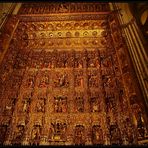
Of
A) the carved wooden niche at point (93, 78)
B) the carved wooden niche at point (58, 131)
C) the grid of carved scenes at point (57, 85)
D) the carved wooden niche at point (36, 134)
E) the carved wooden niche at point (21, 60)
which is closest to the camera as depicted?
the carved wooden niche at point (36, 134)

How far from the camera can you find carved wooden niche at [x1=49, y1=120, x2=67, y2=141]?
6156 millimetres

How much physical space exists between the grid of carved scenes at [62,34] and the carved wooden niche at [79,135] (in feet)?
12.1

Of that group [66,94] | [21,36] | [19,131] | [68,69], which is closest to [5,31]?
[21,36]

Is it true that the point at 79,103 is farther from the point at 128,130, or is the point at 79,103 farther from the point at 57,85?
the point at 128,130

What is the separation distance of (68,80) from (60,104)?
1058 millimetres

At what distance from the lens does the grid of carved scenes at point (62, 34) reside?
935 centimetres

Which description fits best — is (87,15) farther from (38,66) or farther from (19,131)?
(19,131)

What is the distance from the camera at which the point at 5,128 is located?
20.7 feet

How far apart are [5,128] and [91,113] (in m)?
2.19

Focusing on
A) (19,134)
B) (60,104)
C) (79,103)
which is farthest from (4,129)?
(79,103)

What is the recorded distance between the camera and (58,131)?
6.31 meters

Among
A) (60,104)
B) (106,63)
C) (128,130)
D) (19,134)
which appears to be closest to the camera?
(128,130)

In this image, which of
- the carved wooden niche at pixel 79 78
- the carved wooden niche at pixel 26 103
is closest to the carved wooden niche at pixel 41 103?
the carved wooden niche at pixel 26 103

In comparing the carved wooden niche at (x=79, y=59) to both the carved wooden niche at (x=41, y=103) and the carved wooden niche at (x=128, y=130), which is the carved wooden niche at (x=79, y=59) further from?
the carved wooden niche at (x=128, y=130)
